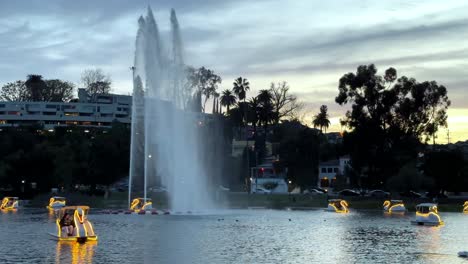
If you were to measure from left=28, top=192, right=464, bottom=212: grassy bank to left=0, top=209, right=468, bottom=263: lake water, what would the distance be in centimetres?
3788

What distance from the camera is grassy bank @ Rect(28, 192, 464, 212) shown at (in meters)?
109

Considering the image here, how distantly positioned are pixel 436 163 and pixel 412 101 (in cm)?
1275

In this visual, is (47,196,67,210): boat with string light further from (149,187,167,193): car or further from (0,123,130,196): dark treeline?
(149,187,167,193): car

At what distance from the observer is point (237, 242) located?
48656mm

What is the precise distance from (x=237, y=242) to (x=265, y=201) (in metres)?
68.7

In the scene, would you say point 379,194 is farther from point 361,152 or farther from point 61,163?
point 61,163

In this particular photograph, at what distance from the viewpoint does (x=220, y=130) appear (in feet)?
545

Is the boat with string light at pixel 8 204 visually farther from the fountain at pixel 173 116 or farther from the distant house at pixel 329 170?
the distant house at pixel 329 170

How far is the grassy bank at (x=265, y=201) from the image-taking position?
108938 millimetres

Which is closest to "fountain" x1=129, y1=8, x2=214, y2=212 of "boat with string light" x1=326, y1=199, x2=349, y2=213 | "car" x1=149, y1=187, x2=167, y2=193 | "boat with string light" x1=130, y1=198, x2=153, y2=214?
"boat with string light" x1=130, y1=198, x2=153, y2=214

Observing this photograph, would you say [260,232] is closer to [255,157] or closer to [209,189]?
[209,189]

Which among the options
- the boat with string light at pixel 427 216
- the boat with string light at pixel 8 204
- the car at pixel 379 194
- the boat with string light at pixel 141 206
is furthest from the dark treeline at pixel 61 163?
the boat with string light at pixel 427 216

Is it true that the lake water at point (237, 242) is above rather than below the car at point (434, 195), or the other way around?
below

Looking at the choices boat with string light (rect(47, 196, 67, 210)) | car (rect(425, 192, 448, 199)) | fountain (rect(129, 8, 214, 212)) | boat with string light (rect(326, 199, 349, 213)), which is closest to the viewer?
fountain (rect(129, 8, 214, 212))
